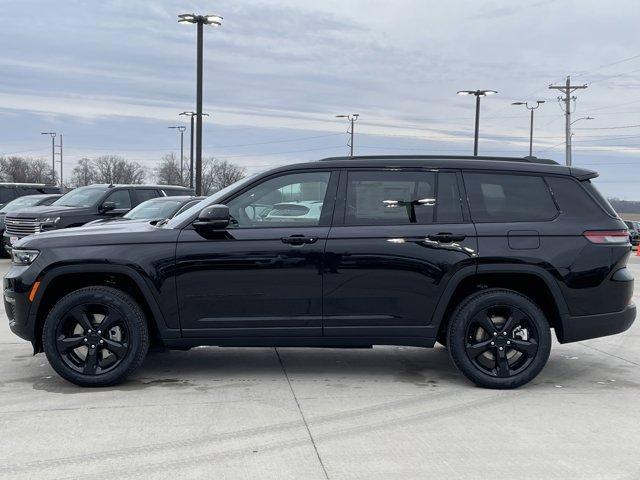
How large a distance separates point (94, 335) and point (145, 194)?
11.0m

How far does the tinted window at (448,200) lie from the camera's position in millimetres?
5629

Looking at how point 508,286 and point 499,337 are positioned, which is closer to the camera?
point 499,337

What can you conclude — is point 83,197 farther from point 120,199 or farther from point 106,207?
point 106,207

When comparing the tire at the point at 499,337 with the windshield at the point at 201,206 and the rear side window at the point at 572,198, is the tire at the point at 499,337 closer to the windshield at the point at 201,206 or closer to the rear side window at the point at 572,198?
the rear side window at the point at 572,198

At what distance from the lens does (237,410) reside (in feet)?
16.4

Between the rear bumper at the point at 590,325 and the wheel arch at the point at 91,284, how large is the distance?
3.04 metres

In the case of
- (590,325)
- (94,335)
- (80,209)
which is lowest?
(94,335)

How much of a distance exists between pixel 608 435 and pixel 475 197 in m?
2.04

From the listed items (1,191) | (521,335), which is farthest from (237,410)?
(1,191)

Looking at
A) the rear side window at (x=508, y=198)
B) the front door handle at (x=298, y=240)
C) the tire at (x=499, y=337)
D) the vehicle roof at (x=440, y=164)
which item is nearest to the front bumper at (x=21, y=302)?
the front door handle at (x=298, y=240)

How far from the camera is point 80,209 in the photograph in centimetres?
1532

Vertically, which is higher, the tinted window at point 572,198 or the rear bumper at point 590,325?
the tinted window at point 572,198

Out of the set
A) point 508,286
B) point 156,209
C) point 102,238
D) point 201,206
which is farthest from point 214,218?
point 156,209

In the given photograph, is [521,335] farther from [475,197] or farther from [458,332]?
[475,197]
